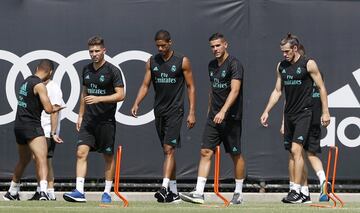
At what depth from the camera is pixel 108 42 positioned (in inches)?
685

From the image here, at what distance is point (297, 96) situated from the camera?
1535 centimetres

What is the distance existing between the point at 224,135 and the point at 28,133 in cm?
262

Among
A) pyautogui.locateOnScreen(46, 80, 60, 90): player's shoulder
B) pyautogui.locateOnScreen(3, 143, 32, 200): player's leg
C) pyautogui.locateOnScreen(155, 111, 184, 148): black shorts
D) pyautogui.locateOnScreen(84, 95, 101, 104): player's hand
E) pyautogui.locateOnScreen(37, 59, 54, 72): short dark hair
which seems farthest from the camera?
pyautogui.locateOnScreen(46, 80, 60, 90): player's shoulder

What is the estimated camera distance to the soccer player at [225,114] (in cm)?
1490

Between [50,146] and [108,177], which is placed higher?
[50,146]

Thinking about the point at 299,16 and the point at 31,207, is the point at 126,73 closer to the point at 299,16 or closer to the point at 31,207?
the point at 299,16

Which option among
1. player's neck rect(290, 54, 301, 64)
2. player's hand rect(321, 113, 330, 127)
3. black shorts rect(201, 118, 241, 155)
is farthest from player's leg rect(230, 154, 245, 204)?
player's neck rect(290, 54, 301, 64)

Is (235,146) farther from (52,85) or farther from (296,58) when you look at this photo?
(52,85)

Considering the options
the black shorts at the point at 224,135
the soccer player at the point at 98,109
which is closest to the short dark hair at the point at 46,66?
the soccer player at the point at 98,109

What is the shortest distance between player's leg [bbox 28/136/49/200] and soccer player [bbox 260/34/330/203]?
2954 millimetres

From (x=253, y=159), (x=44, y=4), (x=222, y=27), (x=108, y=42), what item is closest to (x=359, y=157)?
(x=253, y=159)

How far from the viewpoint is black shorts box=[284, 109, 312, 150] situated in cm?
1527

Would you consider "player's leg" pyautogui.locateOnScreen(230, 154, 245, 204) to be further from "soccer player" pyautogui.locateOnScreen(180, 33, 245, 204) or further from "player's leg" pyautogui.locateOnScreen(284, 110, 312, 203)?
"player's leg" pyautogui.locateOnScreen(284, 110, 312, 203)

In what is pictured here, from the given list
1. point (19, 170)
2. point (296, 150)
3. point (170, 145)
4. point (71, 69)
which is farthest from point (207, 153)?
point (71, 69)
